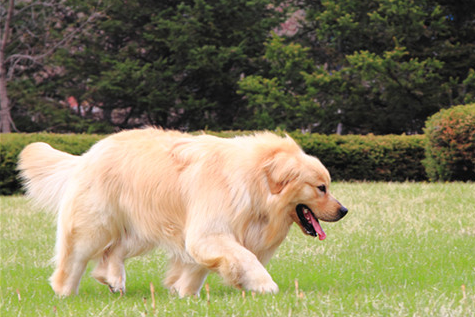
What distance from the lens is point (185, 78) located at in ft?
89.3

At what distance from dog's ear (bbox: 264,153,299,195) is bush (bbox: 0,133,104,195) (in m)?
11.4

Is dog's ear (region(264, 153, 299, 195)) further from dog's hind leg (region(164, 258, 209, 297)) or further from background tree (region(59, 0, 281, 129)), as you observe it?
background tree (region(59, 0, 281, 129))

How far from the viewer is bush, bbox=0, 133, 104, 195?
15.8 meters

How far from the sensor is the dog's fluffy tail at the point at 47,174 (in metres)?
6.27

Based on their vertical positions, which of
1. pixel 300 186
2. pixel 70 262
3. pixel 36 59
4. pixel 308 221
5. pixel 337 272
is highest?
pixel 300 186

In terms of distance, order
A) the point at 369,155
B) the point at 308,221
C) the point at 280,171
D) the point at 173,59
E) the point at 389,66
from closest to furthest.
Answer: the point at 280,171 < the point at 308,221 < the point at 369,155 < the point at 389,66 < the point at 173,59

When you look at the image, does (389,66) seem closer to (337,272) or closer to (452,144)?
(452,144)

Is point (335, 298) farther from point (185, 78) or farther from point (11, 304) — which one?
point (185, 78)

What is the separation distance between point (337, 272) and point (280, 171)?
187cm

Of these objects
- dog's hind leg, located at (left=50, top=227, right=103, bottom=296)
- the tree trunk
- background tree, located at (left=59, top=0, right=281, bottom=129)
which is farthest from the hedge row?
dog's hind leg, located at (left=50, top=227, right=103, bottom=296)

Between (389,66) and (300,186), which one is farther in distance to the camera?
(389,66)

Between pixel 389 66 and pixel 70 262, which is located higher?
pixel 70 262

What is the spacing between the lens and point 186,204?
557 centimetres

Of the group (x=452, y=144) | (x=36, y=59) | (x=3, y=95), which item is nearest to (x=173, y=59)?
(x=36, y=59)
